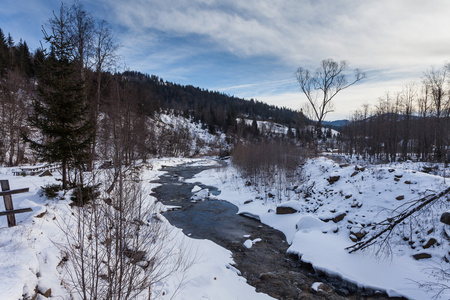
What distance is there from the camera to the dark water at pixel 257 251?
6.16 meters

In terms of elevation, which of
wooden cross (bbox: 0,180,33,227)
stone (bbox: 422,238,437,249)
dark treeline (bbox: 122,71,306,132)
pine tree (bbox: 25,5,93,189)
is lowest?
stone (bbox: 422,238,437,249)

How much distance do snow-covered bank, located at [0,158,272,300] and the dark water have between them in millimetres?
578

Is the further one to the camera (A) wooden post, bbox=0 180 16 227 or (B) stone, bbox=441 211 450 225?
(B) stone, bbox=441 211 450 225

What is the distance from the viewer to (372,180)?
11125 mm

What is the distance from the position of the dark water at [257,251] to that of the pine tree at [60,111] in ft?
18.8

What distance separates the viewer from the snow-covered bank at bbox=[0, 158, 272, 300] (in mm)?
3836

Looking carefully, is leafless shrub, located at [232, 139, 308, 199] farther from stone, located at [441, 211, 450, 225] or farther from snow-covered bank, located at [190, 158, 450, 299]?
stone, located at [441, 211, 450, 225]

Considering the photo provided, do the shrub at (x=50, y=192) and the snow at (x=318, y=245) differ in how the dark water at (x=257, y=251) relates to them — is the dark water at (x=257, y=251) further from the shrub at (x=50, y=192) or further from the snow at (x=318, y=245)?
the shrub at (x=50, y=192)

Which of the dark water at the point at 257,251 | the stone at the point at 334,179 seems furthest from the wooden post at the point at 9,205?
the stone at the point at 334,179

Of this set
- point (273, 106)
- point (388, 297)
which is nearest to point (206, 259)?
point (388, 297)

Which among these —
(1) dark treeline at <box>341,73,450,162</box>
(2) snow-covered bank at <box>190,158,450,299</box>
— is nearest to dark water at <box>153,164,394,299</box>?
(2) snow-covered bank at <box>190,158,450,299</box>

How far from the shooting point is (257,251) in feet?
27.8

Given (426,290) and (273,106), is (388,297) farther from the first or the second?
(273,106)

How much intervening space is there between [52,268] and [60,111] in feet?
20.1
